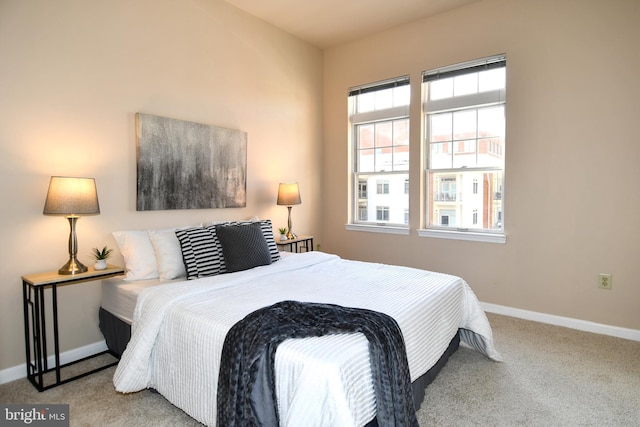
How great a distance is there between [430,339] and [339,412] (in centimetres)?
95

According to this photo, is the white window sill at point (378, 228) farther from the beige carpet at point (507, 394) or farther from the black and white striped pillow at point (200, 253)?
the black and white striped pillow at point (200, 253)

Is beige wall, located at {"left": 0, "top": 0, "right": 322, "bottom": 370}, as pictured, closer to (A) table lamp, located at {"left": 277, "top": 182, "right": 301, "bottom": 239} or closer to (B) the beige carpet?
(A) table lamp, located at {"left": 277, "top": 182, "right": 301, "bottom": 239}

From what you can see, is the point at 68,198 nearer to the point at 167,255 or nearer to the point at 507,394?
the point at 167,255

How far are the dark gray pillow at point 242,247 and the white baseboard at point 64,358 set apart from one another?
1209 millimetres

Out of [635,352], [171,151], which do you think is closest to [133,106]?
[171,151]

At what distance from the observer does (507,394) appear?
7.50 ft

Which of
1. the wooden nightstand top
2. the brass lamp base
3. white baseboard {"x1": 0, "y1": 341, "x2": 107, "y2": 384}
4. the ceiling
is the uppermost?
the ceiling

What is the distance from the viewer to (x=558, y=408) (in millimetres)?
2139

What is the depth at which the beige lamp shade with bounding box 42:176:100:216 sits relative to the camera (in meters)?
2.37

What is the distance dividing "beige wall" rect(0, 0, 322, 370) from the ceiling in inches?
9.7

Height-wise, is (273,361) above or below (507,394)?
above

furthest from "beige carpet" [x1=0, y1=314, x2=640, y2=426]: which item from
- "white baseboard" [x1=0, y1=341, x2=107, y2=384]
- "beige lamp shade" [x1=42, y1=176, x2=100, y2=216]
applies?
"beige lamp shade" [x1=42, y1=176, x2=100, y2=216]

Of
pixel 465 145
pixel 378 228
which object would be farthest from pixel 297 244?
pixel 465 145

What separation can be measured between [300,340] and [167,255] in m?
1.63
